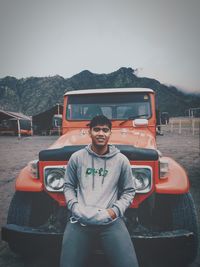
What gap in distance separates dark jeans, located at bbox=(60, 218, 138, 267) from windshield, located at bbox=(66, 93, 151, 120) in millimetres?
2154

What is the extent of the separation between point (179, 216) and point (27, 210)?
145 cm

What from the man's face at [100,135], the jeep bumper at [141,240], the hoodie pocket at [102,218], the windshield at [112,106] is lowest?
the jeep bumper at [141,240]

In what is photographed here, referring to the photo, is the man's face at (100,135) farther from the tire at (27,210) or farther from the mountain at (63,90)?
the mountain at (63,90)

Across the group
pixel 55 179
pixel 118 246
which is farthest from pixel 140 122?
pixel 118 246

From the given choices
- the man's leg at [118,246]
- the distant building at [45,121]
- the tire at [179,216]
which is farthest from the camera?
the distant building at [45,121]

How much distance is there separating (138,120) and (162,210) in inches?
56.8

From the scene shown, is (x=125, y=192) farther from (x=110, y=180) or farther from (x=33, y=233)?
(x=33, y=233)

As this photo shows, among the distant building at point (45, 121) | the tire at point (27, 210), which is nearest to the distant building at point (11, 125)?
the distant building at point (45, 121)

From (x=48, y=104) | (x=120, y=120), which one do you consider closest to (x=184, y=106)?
(x=48, y=104)

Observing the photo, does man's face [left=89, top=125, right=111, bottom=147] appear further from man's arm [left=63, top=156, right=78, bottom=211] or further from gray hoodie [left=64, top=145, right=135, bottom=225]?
man's arm [left=63, top=156, right=78, bottom=211]

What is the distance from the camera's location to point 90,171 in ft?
6.95

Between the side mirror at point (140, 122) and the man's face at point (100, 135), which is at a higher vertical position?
the side mirror at point (140, 122)

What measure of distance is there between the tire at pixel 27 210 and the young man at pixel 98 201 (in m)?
0.71

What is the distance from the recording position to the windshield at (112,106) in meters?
3.93
